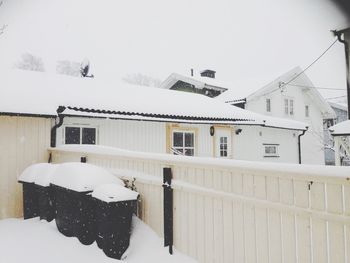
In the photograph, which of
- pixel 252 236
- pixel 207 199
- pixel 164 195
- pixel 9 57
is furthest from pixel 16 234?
pixel 9 57

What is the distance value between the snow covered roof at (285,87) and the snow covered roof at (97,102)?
5.70 metres

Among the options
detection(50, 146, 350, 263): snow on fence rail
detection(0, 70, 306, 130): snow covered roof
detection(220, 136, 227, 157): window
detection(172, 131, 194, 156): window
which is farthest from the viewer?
detection(220, 136, 227, 157): window

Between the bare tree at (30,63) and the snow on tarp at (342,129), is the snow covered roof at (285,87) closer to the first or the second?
the snow on tarp at (342,129)

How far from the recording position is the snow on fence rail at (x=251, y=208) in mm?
2645

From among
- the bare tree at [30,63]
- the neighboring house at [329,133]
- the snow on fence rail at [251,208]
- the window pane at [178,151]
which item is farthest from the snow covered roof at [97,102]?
the bare tree at [30,63]

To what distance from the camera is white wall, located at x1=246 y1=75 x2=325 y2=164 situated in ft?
72.7

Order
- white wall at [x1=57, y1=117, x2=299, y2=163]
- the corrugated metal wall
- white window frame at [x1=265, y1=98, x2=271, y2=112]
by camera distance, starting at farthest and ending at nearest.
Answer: white window frame at [x1=265, y1=98, x2=271, y2=112], white wall at [x1=57, y1=117, x2=299, y2=163], the corrugated metal wall

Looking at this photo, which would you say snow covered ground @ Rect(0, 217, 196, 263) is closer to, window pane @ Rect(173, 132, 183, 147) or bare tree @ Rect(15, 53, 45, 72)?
window pane @ Rect(173, 132, 183, 147)

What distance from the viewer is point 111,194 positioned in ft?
13.9

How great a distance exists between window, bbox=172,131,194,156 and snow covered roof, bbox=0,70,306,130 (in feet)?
2.60

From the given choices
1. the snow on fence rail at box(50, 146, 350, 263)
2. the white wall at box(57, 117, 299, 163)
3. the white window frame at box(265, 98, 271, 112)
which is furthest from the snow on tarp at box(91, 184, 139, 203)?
the white window frame at box(265, 98, 271, 112)

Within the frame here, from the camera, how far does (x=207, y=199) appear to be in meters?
3.79

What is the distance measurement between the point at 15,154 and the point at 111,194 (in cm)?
391

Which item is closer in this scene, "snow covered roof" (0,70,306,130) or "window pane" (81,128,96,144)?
"snow covered roof" (0,70,306,130)
